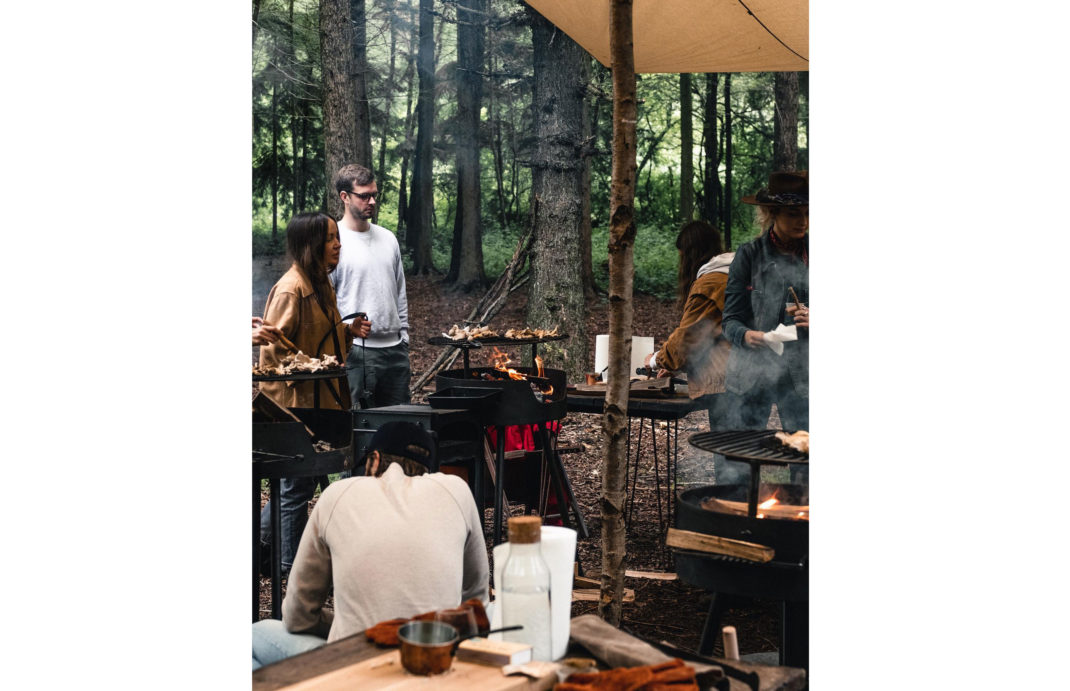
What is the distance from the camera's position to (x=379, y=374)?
472 centimetres

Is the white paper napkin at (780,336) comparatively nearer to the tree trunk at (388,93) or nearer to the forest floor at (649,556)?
the forest floor at (649,556)

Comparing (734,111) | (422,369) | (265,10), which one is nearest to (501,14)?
(265,10)

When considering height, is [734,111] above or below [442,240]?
above

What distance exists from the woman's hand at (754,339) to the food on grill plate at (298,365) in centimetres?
162

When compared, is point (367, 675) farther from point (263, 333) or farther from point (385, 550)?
point (263, 333)

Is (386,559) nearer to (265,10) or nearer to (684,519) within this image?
(684,519)

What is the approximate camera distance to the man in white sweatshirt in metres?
4.68

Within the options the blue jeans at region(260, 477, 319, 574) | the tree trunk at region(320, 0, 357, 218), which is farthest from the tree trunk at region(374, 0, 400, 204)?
the blue jeans at region(260, 477, 319, 574)

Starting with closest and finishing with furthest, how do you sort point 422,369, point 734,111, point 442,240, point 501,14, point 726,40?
1. point 726,40
2. point 422,369
3. point 501,14
4. point 734,111
5. point 442,240

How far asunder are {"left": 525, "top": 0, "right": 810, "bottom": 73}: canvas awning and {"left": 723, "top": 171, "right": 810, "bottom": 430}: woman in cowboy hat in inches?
38.9

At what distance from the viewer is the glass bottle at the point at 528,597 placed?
161cm

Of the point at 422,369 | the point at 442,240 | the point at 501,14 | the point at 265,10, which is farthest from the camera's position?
the point at 442,240
